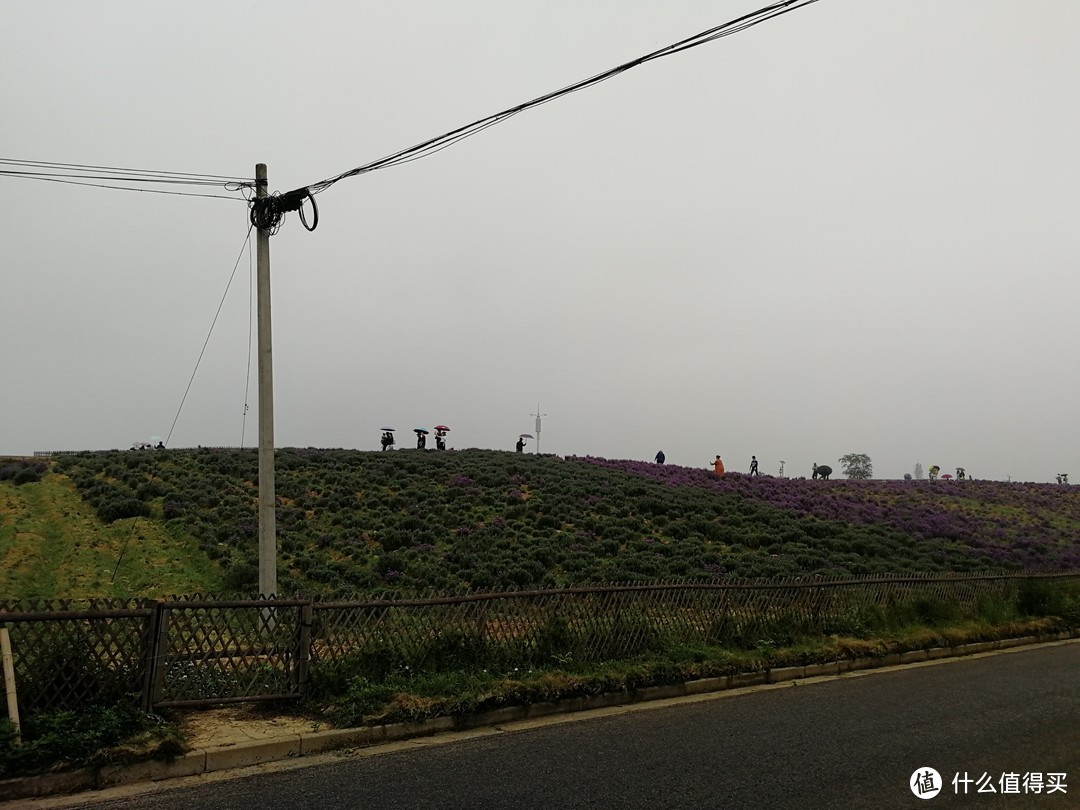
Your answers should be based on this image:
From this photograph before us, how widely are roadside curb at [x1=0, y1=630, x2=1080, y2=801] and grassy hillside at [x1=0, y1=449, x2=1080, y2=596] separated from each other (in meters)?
9.25

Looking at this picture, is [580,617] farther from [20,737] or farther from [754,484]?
[754,484]

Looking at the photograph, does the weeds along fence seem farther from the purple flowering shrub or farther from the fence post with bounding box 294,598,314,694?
the purple flowering shrub

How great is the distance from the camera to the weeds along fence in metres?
6.48

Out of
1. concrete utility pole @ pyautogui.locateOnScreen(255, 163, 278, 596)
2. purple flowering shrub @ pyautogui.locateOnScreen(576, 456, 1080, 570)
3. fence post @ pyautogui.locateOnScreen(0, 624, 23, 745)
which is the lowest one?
purple flowering shrub @ pyautogui.locateOnScreen(576, 456, 1080, 570)

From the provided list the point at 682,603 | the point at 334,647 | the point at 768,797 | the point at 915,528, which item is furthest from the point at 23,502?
the point at 915,528

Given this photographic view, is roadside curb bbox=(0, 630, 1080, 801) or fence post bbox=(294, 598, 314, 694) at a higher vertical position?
fence post bbox=(294, 598, 314, 694)

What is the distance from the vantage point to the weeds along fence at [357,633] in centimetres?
648

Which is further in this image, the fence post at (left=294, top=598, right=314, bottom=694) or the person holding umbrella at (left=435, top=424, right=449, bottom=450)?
the person holding umbrella at (left=435, top=424, right=449, bottom=450)

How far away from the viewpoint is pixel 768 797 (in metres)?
5.73

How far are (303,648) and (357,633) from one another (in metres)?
0.59

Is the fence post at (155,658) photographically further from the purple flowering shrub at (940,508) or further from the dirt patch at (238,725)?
the purple flowering shrub at (940,508)

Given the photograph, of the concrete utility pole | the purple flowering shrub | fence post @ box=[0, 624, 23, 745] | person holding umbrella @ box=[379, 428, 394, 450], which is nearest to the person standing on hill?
the purple flowering shrub

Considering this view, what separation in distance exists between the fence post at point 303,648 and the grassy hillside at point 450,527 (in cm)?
1021

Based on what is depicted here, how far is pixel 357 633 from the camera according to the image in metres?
8.03
